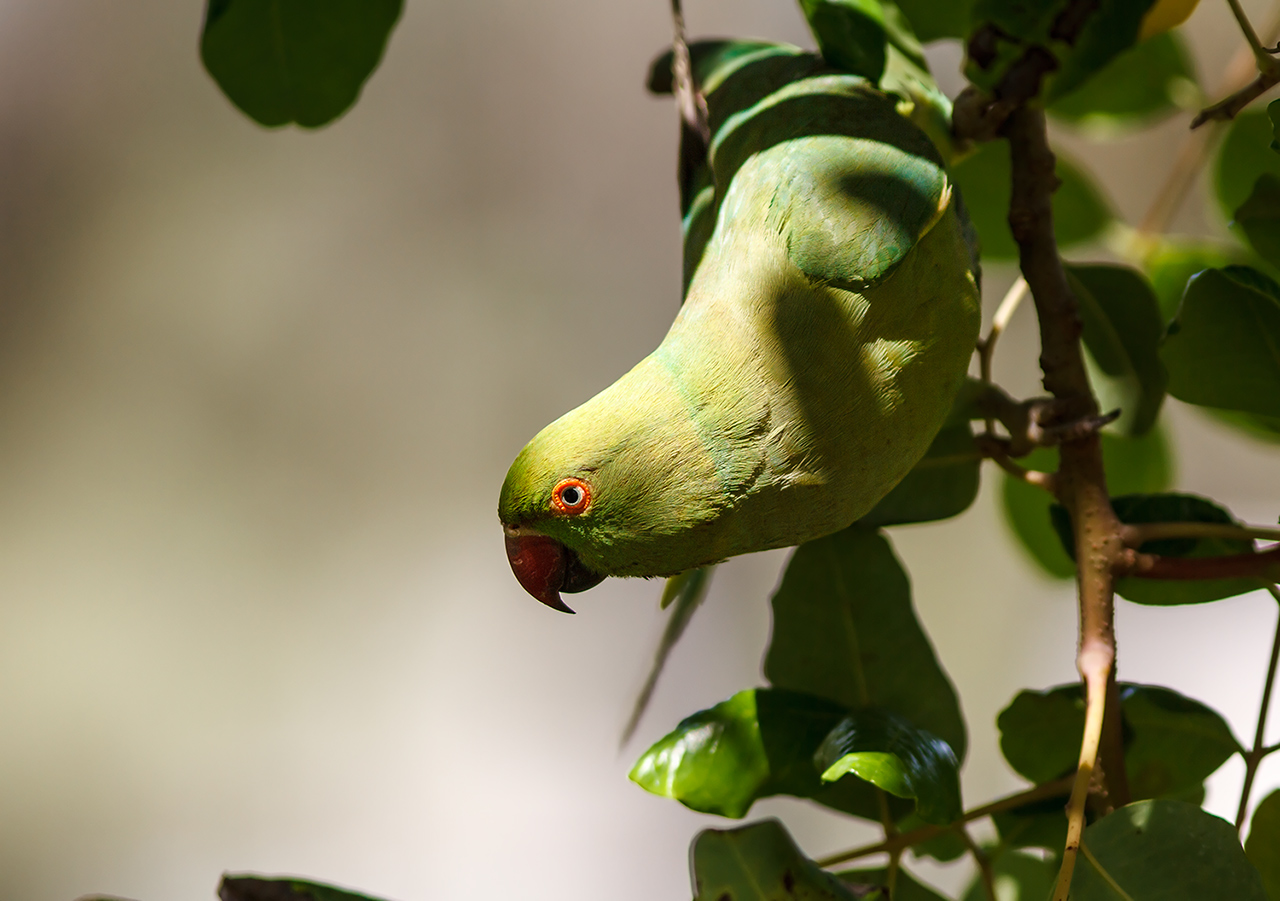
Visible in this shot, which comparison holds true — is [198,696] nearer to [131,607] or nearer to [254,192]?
[131,607]

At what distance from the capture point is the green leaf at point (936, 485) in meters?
0.99

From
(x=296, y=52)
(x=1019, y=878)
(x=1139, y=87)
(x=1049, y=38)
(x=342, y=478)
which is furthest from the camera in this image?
(x=342, y=478)

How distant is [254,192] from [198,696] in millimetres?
1520

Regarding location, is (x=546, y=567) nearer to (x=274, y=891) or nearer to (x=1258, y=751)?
(x=274, y=891)

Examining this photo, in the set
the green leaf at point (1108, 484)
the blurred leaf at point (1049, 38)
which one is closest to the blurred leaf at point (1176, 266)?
the green leaf at point (1108, 484)

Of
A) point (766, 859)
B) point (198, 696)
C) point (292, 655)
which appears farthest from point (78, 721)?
point (766, 859)

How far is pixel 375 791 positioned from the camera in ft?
9.36

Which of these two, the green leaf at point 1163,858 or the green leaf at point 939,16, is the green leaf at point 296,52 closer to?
the green leaf at point 939,16

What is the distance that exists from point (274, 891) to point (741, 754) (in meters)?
0.39

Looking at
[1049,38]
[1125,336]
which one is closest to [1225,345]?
[1125,336]

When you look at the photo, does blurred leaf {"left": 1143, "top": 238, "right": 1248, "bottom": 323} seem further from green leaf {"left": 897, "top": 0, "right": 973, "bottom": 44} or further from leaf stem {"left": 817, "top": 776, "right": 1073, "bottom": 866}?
leaf stem {"left": 817, "top": 776, "right": 1073, "bottom": 866}

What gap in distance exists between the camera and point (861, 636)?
97cm

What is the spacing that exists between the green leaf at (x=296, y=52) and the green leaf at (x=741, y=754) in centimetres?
76

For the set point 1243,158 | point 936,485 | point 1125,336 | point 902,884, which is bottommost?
point 902,884
